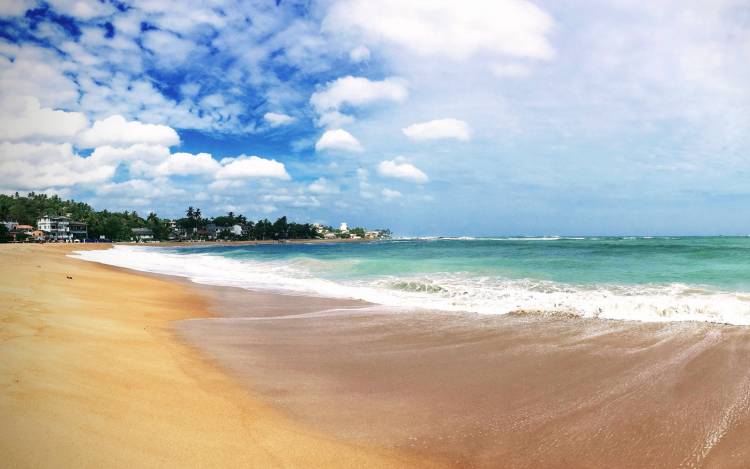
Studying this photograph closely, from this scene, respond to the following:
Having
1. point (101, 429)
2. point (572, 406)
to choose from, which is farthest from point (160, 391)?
point (572, 406)

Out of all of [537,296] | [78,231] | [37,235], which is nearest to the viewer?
[537,296]

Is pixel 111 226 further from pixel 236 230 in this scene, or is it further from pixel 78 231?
pixel 236 230

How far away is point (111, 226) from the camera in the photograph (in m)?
102

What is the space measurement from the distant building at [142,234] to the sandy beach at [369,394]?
400ft

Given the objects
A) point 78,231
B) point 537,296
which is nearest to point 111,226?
point 78,231

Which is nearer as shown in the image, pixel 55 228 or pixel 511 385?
pixel 511 385

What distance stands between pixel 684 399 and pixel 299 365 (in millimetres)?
4905

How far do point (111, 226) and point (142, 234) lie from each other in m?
15.1

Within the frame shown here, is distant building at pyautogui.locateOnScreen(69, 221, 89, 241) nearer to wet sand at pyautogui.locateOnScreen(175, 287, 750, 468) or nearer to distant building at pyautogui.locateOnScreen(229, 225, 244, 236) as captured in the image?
distant building at pyautogui.locateOnScreen(229, 225, 244, 236)

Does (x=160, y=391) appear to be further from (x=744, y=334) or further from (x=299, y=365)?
(x=744, y=334)

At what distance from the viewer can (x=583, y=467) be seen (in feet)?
10.2

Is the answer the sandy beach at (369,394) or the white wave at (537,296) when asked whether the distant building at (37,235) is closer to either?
the white wave at (537,296)


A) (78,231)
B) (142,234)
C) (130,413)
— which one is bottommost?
(130,413)

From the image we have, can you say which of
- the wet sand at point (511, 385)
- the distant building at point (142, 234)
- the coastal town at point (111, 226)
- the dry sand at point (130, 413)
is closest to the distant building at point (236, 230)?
the coastal town at point (111, 226)
